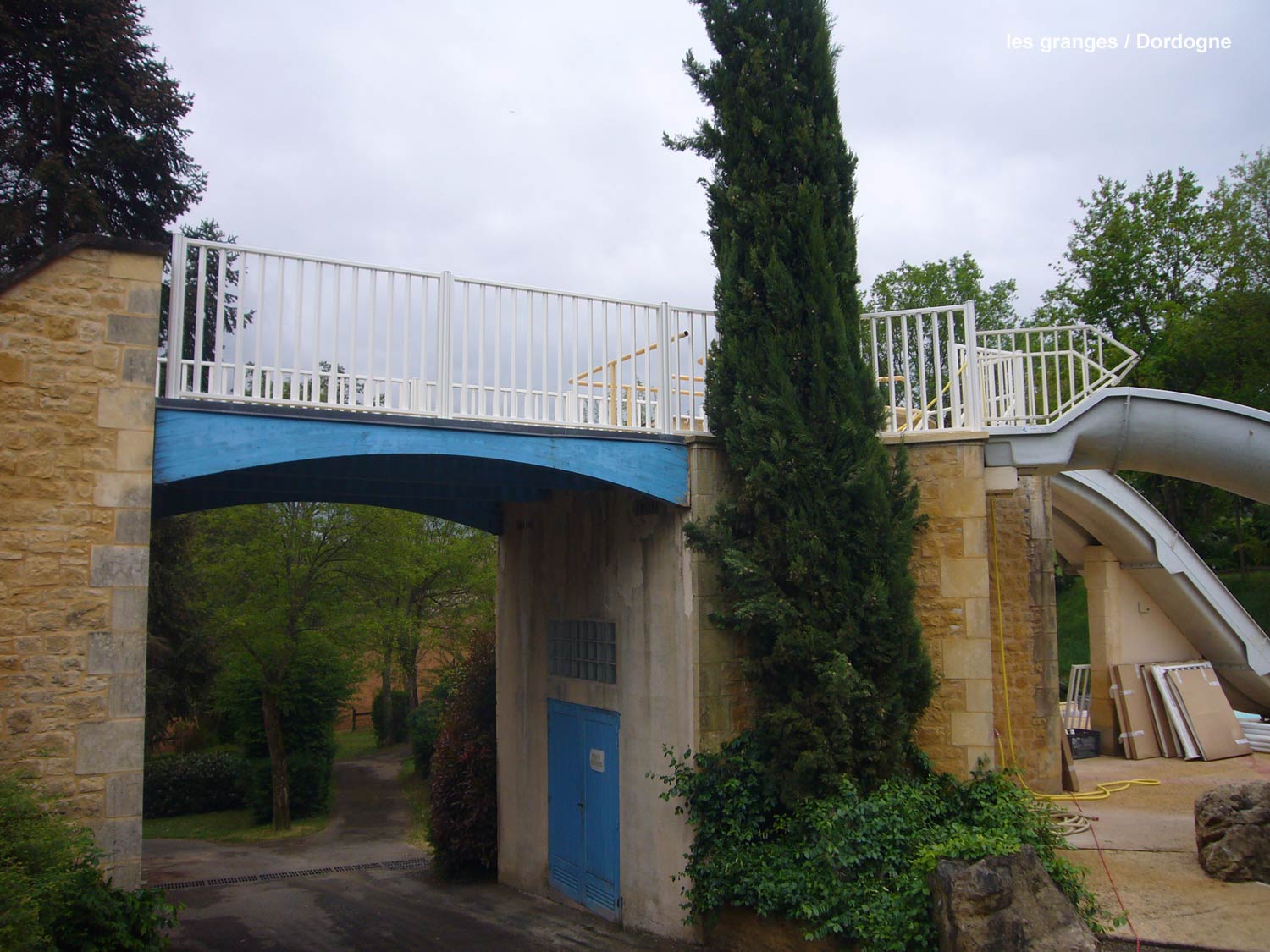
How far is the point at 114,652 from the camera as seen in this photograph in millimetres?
5715

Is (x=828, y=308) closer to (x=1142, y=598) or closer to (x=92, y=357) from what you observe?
(x=92, y=357)

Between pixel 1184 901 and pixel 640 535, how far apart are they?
4.89 m

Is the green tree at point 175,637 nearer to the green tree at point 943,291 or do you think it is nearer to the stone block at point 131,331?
the stone block at point 131,331

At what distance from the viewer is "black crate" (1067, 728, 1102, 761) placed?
13188 millimetres

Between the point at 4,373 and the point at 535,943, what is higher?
the point at 4,373

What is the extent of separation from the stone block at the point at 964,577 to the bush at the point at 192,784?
1461 centimetres

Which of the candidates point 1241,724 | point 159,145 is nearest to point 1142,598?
point 1241,724

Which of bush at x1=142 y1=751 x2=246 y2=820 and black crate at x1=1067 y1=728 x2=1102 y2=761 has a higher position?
black crate at x1=1067 y1=728 x2=1102 y2=761

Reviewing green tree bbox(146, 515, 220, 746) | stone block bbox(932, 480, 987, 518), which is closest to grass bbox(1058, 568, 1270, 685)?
stone block bbox(932, 480, 987, 518)

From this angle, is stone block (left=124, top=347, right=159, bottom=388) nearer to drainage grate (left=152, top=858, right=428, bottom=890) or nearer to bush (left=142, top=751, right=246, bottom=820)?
drainage grate (left=152, top=858, right=428, bottom=890)

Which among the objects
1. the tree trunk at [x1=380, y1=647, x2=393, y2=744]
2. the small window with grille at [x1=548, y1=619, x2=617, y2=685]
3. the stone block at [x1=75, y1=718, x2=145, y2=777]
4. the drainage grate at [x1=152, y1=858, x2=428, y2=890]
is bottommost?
the drainage grate at [x1=152, y1=858, x2=428, y2=890]

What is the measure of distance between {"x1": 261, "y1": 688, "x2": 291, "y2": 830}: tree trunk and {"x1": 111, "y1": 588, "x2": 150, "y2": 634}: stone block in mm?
11207

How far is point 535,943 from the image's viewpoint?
8484 mm

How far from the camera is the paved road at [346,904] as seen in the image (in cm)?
880
